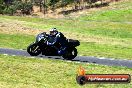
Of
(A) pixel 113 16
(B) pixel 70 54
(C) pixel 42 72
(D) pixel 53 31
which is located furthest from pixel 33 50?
(A) pixel 113 16

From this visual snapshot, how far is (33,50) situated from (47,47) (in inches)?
43.3

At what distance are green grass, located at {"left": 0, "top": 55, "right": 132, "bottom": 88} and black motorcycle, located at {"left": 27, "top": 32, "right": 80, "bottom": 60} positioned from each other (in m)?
0.98

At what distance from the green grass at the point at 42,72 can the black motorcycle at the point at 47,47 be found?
3.20 ft

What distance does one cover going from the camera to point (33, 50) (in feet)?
83.8

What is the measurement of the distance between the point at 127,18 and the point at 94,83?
215ft

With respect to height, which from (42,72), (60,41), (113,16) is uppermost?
(60,41)

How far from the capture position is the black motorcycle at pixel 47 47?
2478 centimetres

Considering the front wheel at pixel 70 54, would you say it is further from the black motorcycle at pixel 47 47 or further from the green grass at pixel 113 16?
the green grass at pixel 113 16

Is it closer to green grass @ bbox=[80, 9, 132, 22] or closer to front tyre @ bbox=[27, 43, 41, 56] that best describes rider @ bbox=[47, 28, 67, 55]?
front tyre @ bbox=[27, 43, 41, 56]

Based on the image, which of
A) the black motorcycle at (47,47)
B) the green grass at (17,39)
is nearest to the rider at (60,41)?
the black motorcycle at (47,47)

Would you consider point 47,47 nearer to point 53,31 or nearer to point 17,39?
point 53,31

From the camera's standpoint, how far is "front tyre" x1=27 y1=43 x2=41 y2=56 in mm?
25198

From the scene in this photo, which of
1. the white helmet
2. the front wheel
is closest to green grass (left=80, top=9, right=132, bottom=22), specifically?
the front wheel

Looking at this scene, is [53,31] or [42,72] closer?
[42,72]
